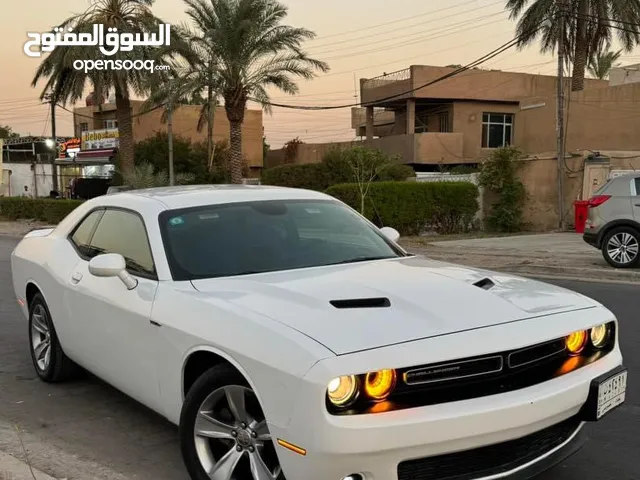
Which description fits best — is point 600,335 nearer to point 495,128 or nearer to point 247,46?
point 247,46

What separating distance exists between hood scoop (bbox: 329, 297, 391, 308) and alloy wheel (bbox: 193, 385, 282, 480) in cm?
55

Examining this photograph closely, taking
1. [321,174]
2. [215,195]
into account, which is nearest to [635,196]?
[215,195]

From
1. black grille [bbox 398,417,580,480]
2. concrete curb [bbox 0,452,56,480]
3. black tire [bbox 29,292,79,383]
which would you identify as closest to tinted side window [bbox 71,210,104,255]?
black tire [bbox 29,292,79,383]

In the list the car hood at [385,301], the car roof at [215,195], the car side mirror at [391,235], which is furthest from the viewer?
the car side mirror at [391,235]

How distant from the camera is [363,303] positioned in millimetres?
2998

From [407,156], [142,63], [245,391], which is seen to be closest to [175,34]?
[142,63]

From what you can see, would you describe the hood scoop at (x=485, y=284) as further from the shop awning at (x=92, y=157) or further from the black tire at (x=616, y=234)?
the shop awning at (x=92, y=157)

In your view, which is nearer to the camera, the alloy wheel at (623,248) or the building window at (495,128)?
the alloy wheel at (623,248)

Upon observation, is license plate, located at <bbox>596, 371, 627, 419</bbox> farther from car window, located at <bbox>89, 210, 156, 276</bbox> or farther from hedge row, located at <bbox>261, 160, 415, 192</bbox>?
hedge row, located at <bbox>261, 160, 415, 192</bbox>

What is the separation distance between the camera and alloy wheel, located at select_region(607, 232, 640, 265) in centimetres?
1155

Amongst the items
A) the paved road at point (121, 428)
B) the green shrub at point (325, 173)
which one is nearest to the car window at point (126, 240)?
the paved road at point (121, 428)

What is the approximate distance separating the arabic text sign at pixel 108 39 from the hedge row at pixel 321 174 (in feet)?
25.8

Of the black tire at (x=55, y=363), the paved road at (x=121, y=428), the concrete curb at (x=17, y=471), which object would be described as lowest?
the paved road at (x=121, y=428)

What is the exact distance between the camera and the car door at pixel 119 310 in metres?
3.63
